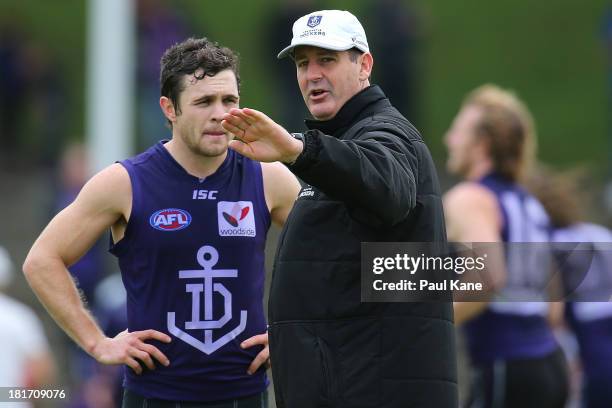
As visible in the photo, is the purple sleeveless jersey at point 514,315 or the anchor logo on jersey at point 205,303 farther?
the purple sleeveless jersey at point 514,315

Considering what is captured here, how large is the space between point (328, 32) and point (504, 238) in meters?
2.39

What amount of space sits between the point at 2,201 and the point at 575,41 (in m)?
9.54

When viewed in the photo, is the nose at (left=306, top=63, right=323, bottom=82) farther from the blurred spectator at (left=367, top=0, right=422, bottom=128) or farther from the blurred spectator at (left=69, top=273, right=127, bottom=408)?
the blurred spectator at (left=367, top=0, right=422, bottom=128)

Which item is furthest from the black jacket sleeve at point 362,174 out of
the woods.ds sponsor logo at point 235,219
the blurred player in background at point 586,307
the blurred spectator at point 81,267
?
the blurred spectator at point 81,267

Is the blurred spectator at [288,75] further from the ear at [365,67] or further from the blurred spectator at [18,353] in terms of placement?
the ear at [365,67]

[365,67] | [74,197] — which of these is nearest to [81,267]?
[74,197]

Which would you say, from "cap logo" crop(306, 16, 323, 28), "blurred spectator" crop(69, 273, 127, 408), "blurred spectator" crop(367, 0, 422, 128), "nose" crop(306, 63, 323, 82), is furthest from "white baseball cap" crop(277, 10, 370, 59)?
"blurred spectator" crop(367, 0, 422, 128)

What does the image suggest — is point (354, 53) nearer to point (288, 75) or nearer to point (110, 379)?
point (110, 379)

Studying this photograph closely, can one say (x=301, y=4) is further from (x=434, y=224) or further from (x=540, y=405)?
(x=434, y=224)

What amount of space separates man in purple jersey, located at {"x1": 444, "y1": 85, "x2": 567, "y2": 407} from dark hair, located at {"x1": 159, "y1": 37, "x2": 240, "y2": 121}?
6.21 ft

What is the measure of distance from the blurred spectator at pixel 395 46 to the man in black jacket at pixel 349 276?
9.79 metres

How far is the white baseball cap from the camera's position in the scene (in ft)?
14.9

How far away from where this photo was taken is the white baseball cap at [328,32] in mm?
4539

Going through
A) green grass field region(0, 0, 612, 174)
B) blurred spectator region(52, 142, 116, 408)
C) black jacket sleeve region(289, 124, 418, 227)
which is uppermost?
green grass field region(0, 0, 612, 174)
